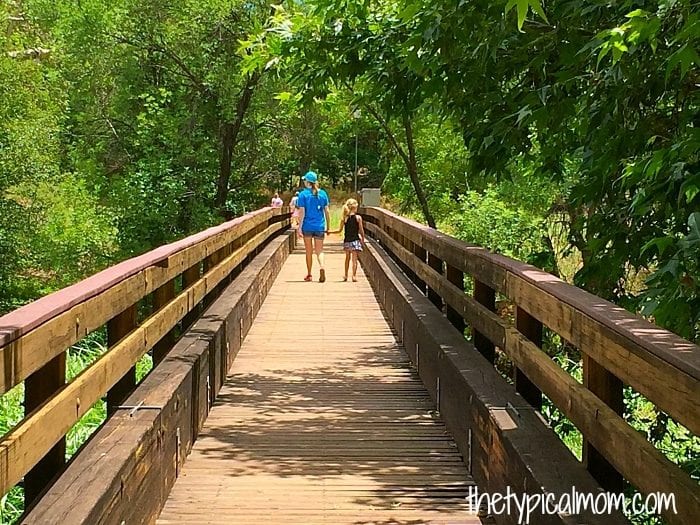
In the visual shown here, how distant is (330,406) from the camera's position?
6652 mm

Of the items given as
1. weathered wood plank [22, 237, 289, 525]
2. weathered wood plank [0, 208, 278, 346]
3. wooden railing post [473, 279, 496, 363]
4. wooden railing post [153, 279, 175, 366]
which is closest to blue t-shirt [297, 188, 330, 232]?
weathered wood plank [22, 237, 289, 525]

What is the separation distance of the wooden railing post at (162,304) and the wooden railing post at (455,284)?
77.1 inches

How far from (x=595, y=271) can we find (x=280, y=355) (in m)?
3.77

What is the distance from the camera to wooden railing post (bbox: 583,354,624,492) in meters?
3.39

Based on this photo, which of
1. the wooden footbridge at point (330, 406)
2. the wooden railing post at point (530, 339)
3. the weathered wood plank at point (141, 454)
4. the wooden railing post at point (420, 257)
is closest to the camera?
the wooden footbridge at point (330, 406)

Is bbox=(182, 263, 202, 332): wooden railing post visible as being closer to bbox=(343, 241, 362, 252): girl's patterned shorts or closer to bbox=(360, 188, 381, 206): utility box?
bbox=(343, 241, 362, 252): girl's patterned shorts

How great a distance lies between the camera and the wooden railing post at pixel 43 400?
321cm

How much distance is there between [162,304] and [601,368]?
9.41ft

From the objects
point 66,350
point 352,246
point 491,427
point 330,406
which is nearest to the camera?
point 66,350

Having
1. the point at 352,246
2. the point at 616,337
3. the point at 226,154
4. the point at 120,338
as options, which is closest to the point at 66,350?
the point at 120,338

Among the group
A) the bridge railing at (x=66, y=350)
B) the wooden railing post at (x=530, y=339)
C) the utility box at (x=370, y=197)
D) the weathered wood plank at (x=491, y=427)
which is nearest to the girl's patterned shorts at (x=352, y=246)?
the weathered wood plank at (x=491, y=427)

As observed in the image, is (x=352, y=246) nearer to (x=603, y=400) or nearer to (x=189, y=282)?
(x=189, y=282)

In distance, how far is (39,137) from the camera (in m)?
26.6

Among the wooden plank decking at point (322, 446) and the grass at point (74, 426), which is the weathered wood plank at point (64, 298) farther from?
the wooden plank decking at point (322, 446)
